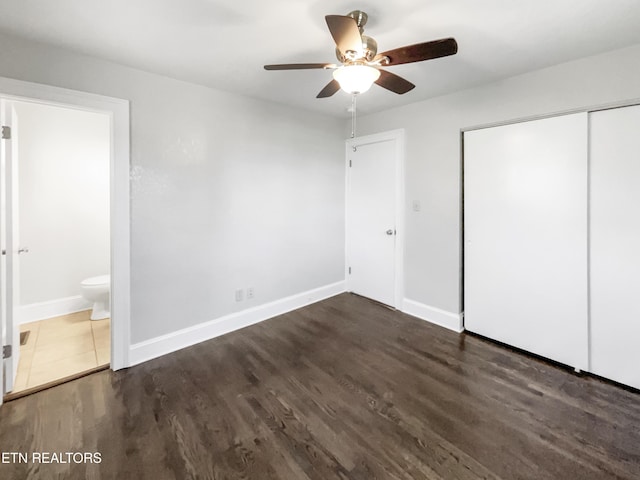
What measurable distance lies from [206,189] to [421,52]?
2085mm

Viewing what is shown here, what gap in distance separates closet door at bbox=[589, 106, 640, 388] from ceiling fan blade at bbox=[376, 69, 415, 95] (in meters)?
1.51

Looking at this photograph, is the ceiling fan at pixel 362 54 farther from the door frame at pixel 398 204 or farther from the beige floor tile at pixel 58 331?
the beige floor tile at pixel 58 331

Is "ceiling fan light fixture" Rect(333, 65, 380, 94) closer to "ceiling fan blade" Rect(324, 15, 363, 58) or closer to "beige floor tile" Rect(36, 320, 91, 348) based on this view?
"ceiling fan blade" Rect(324, 15, 363, 58)

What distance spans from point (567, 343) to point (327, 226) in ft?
8.64

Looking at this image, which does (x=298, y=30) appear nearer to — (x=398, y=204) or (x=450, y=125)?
(x=450, y=125)

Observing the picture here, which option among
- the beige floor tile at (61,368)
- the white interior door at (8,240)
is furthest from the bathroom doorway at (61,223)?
the white interior door at (8,240)

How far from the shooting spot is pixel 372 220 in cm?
378

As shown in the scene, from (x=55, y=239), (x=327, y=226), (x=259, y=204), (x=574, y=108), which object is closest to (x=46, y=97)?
(x=259, y=204)

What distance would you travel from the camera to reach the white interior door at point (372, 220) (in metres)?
3.56

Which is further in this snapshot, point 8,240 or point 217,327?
point 217,327

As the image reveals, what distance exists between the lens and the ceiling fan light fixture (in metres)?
1.57

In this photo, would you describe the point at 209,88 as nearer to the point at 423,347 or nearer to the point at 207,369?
the point at 207,369

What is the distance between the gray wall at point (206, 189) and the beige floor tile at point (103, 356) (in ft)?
1.14

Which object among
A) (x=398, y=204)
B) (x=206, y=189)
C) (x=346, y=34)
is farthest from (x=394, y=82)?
(x=206, y=189)
